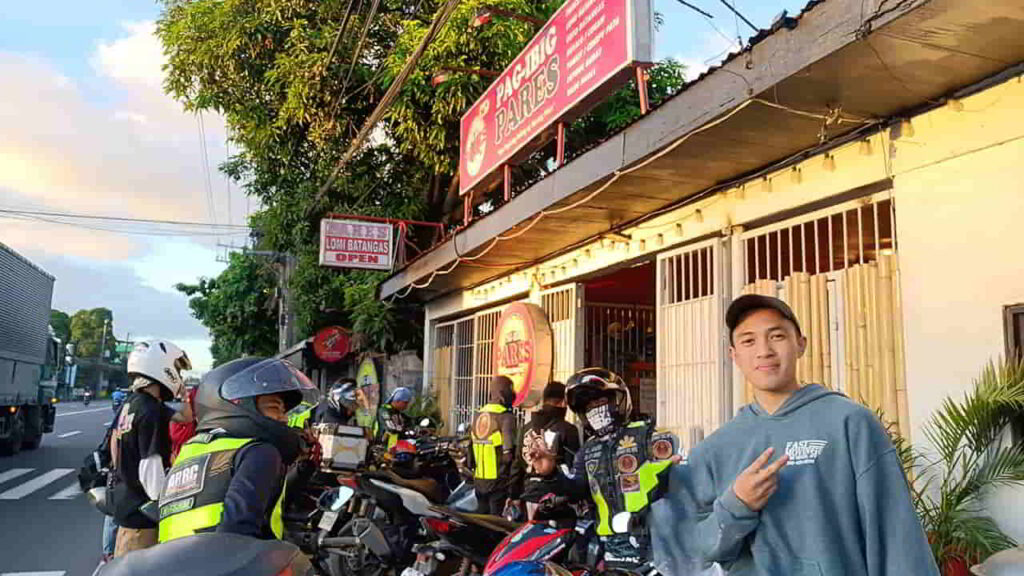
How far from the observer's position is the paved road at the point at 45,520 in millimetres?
6977

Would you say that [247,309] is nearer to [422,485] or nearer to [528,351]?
[528,351]

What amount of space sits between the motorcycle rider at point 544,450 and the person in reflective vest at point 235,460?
172 centimetres

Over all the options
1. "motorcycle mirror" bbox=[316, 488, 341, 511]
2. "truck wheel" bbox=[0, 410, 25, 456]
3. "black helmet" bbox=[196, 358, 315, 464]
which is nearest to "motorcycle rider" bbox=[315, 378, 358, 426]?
"motorcycle mirror" bbox=[316, 488, 341, 511]

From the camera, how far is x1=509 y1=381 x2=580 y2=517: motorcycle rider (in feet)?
13.9

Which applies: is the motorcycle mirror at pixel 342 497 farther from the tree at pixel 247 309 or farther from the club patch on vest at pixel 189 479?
the tree at pixel 247 309

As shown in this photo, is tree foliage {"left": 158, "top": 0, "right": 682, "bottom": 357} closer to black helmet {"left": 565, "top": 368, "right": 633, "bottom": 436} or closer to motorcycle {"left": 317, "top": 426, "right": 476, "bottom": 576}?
motorcycle {"left": 317, "top": 426, "right": 476, "bottom": 576}

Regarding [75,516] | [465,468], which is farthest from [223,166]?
[465,468]

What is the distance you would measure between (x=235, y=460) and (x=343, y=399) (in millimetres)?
5454

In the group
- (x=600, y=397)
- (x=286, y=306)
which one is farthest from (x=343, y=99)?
(x=600, y=397)

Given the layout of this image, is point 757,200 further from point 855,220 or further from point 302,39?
point 302,39

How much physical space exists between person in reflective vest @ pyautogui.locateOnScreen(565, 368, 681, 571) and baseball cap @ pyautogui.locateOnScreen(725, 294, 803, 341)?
82 centimetres

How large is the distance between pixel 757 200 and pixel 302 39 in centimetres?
1130

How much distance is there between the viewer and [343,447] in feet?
21.5

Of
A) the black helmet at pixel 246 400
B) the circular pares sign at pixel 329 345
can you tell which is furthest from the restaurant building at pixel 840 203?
the circular pares sign at pixel 329 345
